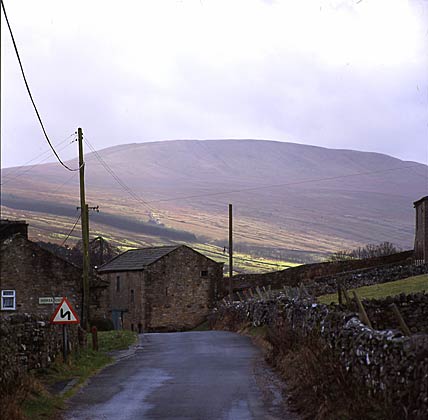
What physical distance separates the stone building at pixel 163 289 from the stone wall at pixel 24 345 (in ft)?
144

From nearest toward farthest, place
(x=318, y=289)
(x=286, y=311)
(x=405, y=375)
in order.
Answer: (x=405, y=375), (x=286, y=311), (x=318, y=289)

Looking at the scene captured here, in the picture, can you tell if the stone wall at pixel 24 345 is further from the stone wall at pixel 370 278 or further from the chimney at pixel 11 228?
the chimney at pixel 11 228

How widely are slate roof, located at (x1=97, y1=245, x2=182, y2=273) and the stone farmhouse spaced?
1558 cm

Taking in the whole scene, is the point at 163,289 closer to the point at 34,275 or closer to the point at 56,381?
the point at 34,275

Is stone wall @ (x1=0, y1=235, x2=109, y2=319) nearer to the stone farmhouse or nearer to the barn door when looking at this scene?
the stone farmhouse

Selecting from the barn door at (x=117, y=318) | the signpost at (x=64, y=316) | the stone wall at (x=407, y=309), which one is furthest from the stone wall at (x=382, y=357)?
the barn door at (x=117, y=318)

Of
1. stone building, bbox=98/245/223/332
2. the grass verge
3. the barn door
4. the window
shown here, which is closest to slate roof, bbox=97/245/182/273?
stone building, bbox=98/245/223/332

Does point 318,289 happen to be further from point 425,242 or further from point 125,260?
point 125,260

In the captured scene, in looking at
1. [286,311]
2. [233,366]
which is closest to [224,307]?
[286,311]

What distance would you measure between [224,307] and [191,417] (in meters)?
40.3

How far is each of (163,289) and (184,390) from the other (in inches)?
1946

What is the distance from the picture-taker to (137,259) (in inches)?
2773

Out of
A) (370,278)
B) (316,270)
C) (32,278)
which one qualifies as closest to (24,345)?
(32,278)

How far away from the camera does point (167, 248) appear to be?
2783 inches
